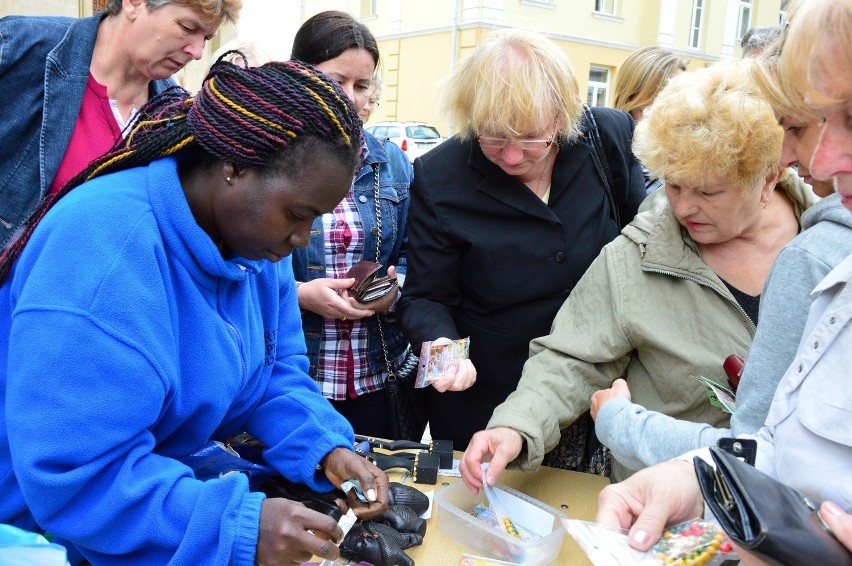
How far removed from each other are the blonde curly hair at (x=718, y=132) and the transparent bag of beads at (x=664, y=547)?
945 millimetres

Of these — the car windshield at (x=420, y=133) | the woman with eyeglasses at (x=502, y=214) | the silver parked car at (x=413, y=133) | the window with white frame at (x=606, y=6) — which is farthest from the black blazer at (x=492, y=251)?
the window with white frame at (x=606, y=6)

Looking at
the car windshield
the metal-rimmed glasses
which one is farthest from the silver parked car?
the metal-rimmed glasses

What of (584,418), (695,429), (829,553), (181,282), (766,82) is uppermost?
(766,82)

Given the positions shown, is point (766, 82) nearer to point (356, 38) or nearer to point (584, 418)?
point (584, 418)

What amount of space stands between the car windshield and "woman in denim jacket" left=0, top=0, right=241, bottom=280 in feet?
46.4

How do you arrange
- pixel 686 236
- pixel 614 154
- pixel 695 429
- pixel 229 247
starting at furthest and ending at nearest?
pixel 614 154, pixel 686 236, pixel 695 429, pixel 229 247

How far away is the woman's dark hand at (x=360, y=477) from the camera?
1.56 meters

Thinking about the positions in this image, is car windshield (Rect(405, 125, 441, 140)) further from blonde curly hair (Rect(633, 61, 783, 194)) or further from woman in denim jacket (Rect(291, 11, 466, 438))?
blonde curly hair (Rect(633, 61, 783, 194))

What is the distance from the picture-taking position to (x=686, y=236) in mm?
2041

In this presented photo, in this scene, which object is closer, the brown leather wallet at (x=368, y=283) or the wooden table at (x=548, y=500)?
the wooden table at (x=548, y=500)

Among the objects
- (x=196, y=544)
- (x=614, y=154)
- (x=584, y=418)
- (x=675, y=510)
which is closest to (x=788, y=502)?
(x=675, y=510)

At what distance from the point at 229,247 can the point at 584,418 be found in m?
1.37

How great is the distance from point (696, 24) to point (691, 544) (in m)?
20.6

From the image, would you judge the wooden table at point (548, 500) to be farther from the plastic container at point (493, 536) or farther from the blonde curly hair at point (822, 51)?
the blonde curly hair at point (822, 51)
